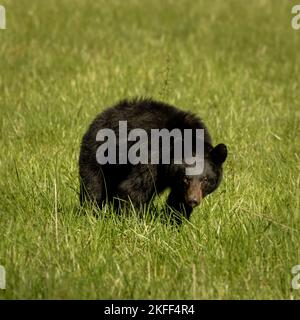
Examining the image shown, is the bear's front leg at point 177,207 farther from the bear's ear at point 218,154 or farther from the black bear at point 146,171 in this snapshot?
the bear's ear at point 218,154

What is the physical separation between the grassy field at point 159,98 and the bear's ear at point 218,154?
0.32m

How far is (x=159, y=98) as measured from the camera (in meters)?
8.82

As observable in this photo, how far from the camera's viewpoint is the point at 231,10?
48.2 ft

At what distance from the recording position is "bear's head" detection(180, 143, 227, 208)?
5488mm

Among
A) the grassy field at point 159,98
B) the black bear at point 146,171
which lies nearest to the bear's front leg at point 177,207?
the black bear at point 146,171

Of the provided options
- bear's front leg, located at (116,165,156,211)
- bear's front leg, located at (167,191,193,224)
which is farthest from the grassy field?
bear's front leg, located at (116,165,156,211)

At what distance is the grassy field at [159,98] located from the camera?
4492 mm

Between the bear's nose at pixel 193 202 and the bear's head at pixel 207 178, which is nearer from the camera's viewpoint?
the bear's nose at pixel 193 202

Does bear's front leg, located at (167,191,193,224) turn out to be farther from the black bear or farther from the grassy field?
the grassy field
